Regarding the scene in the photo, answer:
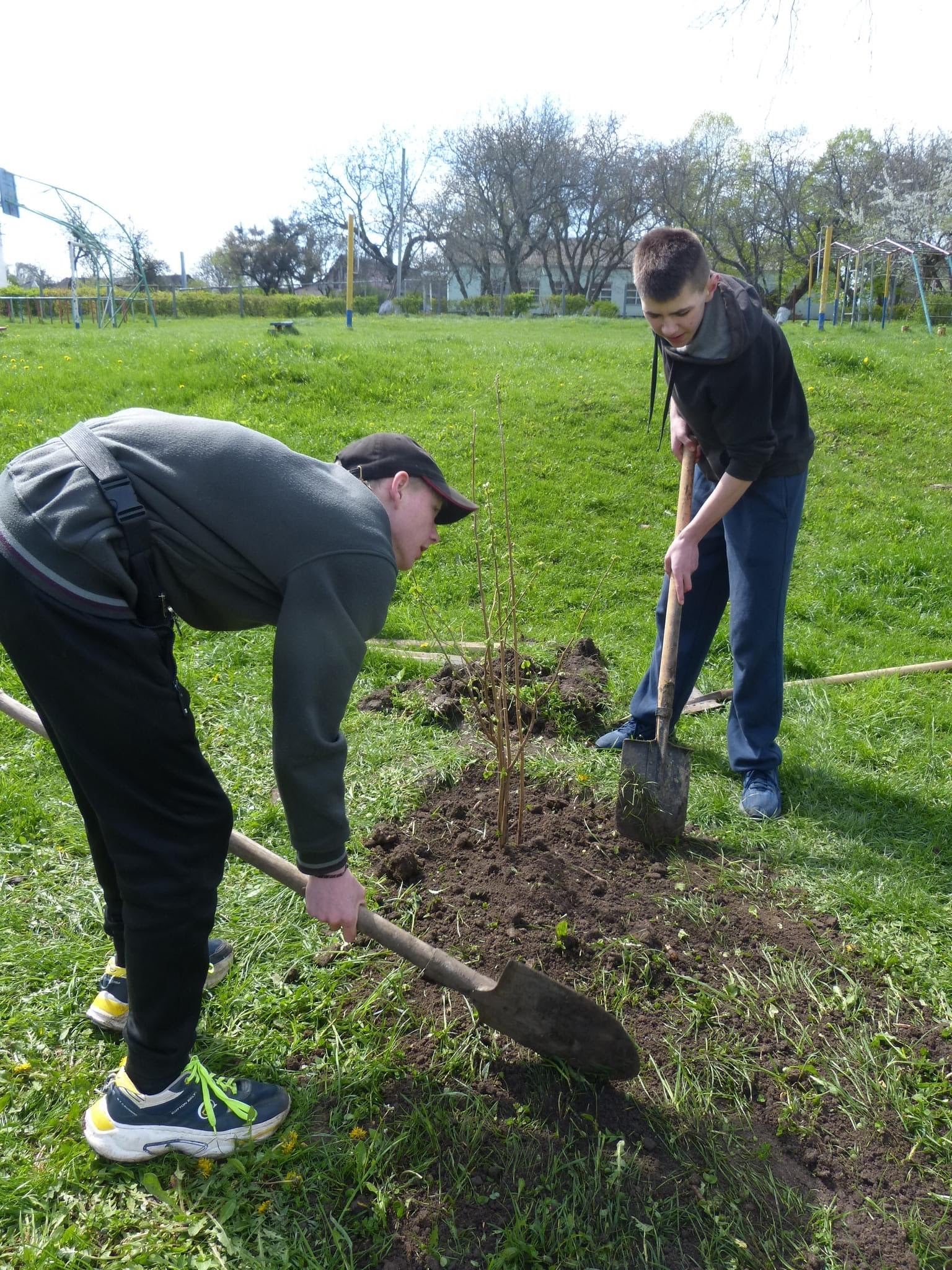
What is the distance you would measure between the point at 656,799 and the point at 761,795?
0.60 metres

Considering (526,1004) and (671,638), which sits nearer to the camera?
(526,1004)

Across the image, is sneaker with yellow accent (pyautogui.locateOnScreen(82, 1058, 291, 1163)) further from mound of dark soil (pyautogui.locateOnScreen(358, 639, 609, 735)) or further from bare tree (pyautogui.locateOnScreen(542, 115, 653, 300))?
bare tree (pyautogui.locateOnScreen(542, 115, 653, 300))

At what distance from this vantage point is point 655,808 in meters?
3.34

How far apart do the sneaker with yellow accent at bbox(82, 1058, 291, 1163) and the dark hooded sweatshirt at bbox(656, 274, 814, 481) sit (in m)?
2.59

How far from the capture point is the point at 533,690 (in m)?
4.46

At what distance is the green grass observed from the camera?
2.08m

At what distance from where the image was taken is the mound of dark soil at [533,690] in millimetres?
4328

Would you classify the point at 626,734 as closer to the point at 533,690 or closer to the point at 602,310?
the point at 533,690

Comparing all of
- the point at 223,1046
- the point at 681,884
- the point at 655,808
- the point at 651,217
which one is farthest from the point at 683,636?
the point at 651,217

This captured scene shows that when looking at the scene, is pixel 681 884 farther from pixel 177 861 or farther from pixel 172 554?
pixel 172 554

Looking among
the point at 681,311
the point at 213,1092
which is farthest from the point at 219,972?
the point at 681,311

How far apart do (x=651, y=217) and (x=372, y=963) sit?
4644cm

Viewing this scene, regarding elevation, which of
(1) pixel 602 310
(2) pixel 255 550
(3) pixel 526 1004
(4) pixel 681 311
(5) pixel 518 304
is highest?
(5) pixel 518 304

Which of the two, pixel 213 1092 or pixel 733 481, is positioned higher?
pixel 733 481
